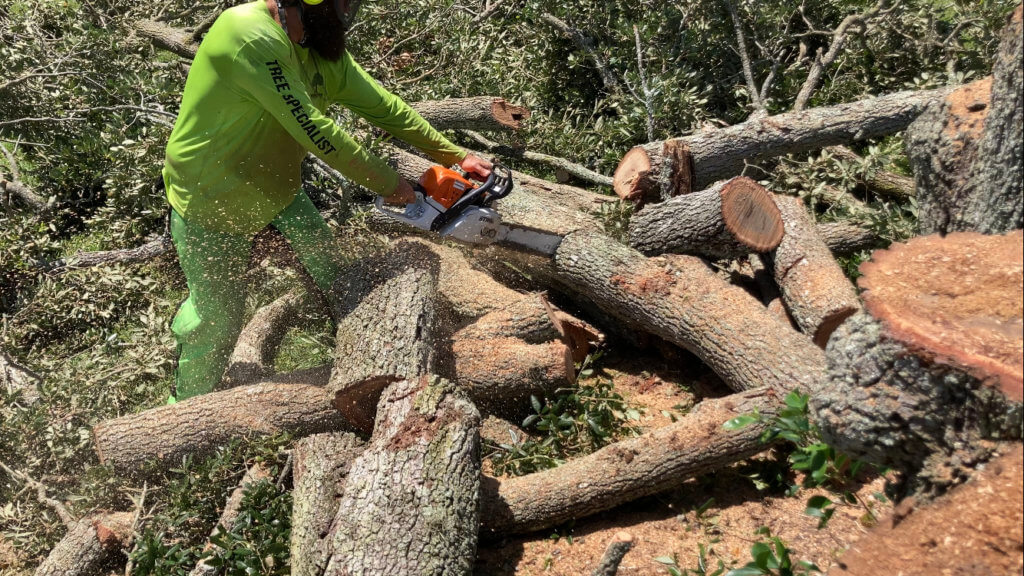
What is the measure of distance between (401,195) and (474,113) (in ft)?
7.41

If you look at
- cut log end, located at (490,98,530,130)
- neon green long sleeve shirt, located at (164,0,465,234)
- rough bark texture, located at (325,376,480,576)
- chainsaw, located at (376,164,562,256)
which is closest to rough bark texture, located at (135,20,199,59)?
cut log end, located at (490,98,530,130)

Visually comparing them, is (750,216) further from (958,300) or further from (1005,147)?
(958,300)

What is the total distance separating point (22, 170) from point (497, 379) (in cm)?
484

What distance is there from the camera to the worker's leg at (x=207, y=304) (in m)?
3.85

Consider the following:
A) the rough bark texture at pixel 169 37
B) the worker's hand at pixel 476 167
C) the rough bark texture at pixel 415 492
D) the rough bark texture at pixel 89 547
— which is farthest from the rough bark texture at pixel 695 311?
the rough bark texture at pixel 169 37

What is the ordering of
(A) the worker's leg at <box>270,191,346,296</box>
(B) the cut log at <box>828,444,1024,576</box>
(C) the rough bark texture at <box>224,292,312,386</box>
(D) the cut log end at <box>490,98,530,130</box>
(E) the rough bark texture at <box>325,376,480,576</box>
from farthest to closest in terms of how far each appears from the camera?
(D) the cut log end at <box>490,98,530,130</box> → (C) the rough bark texture at <box>224,292,312,386</box> → (A) the worker's leg at <box>270,191,346,296</box> → (E) the rough bark texture at <box>325,376,480,576</box> → (B) the cut log at <box>828,444,1024,576</box>

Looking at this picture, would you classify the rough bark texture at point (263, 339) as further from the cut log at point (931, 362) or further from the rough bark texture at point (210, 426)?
the cut log at point (931, 362)

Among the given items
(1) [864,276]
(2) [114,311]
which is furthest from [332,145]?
(2) [114,311]

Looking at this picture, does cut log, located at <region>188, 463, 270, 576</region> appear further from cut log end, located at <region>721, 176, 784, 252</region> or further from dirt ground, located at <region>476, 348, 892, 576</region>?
cut log end, located at <region>721, 176, 784, 252</region>

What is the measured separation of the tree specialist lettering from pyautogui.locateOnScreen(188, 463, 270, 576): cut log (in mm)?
1463

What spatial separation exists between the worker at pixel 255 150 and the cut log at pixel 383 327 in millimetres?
305

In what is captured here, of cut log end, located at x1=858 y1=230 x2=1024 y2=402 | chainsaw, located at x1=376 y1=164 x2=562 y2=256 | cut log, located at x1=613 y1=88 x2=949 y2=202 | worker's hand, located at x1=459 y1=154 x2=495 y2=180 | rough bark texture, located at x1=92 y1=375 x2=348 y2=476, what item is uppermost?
cut log end, located at x1=858 y1=230 x2=1024 y2=402

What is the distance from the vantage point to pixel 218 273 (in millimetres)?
3926

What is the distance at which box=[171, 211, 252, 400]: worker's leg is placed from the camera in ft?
12.6
